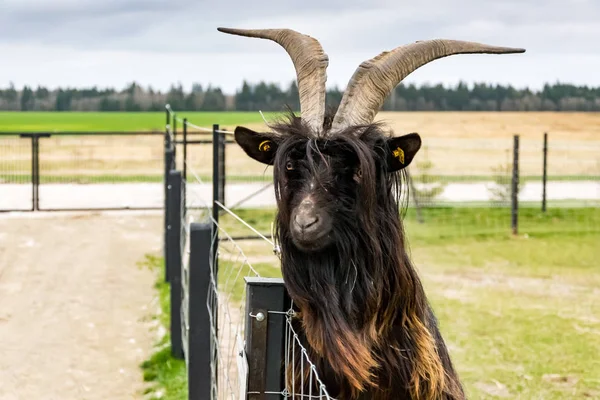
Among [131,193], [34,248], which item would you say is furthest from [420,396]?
[131,193]

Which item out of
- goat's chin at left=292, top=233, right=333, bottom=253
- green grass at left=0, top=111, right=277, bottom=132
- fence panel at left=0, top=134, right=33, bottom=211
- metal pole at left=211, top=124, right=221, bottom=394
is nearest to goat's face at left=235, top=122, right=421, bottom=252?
goat's chin at left=292, top=233, right=333, bottom=253

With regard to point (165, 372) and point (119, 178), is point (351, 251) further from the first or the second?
point (119, 178)

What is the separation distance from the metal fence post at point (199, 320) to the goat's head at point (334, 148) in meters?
1.26

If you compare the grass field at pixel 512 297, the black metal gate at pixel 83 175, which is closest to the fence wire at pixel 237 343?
the grass field at pixel 512 297

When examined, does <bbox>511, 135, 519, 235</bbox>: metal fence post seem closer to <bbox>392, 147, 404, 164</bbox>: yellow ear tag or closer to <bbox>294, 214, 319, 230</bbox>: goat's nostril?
<bbox>392, 147, 404, 164</bbox>: yellow ear tag

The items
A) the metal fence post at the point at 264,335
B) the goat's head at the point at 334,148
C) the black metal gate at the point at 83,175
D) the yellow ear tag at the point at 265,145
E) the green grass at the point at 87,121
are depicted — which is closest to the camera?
the metal fence post at the point at 264,335

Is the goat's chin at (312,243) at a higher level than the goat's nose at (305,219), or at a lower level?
lower

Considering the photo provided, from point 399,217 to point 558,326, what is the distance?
5.02 metres

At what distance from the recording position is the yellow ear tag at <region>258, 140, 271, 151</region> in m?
3.12

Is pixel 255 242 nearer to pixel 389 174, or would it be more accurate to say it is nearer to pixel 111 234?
pixel 111 234

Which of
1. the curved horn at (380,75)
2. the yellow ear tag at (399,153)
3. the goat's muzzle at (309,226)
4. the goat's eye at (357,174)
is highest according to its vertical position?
the curved horn at (380,75)

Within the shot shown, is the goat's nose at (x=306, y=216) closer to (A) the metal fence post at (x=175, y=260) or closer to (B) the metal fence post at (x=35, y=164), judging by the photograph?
(A) the metal fence post at (x=175, y=260)

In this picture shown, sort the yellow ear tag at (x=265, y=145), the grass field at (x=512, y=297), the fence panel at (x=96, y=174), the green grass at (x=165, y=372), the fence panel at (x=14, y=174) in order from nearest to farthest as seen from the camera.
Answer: the yellow ear tag at (x=265, y=145), the green grass at (x=165, y=372), the grass field at (x=512, y=297), the fence panel at (x=14, y=174), the fence panel at (x=96, y=174)

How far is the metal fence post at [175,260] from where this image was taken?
A: 6.58 metres
